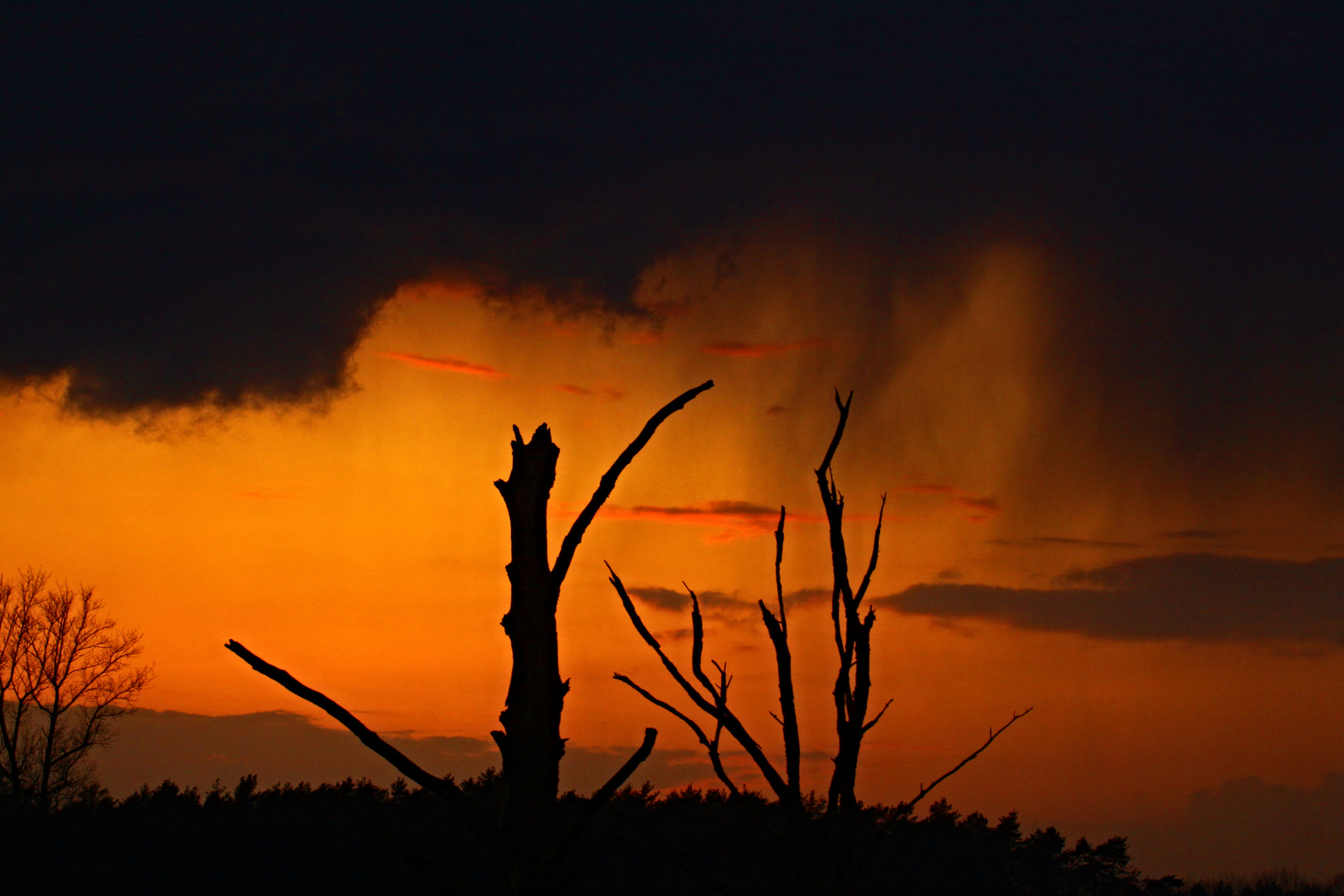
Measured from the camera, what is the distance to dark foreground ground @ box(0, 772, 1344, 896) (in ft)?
101

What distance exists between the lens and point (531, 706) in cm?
243

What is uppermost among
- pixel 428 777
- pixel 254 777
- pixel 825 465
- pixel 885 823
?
pixel 825 465

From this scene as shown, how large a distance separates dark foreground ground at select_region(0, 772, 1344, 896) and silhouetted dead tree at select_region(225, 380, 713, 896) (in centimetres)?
2875

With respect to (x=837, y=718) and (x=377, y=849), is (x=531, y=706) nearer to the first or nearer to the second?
(x=837, y=718)

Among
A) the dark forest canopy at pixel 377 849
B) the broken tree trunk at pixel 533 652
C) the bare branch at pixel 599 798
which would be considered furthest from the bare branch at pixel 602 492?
the dark forest canopy at pixel 377 849

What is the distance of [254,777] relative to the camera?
38.0 metres

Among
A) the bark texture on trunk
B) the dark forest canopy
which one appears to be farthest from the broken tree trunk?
the dark forest canopy

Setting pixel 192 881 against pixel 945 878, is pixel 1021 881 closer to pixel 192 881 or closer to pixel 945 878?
pixel 945 878

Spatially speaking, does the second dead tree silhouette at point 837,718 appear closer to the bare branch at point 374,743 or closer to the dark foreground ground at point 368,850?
the bare branch at point 374,743

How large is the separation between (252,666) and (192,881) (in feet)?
114

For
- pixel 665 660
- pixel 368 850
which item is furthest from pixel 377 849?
pixel 665 660

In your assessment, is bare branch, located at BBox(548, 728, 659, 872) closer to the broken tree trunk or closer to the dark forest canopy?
the broken tree trunk

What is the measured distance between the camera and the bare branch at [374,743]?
2320 millimetres

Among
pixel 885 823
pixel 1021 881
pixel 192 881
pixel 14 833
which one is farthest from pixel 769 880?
pixel 885 823
